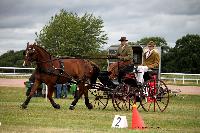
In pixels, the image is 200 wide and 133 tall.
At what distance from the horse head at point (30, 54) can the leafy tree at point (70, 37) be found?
46.4m

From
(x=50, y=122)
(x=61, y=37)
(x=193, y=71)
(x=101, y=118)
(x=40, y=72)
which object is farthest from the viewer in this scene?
(x=193, y=71)

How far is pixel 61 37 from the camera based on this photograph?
71438 millimetres

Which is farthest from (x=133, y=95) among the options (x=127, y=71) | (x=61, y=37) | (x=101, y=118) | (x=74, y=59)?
(x=61, y=37)

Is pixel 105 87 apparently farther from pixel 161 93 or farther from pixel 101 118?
pixel 101 118

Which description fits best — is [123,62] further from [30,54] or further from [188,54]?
[188,54]

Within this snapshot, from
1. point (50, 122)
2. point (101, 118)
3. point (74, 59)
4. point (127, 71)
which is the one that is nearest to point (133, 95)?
point (127, 71)

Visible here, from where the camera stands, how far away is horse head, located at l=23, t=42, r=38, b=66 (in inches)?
850

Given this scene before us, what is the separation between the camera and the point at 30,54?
2164 centimetres

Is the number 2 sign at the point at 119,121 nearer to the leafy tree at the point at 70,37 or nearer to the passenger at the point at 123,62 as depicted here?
the passenger at the point at 123,62

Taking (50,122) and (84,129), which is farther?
(50,122)

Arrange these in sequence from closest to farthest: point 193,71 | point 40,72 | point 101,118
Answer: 1. point 101,118
2. point 40,72
3. point 193,71

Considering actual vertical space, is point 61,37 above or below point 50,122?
above

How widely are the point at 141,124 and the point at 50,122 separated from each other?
225cm

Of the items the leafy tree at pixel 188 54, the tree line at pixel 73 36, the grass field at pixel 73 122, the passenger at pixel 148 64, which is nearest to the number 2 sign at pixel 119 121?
the grass field at pixel 73 122
